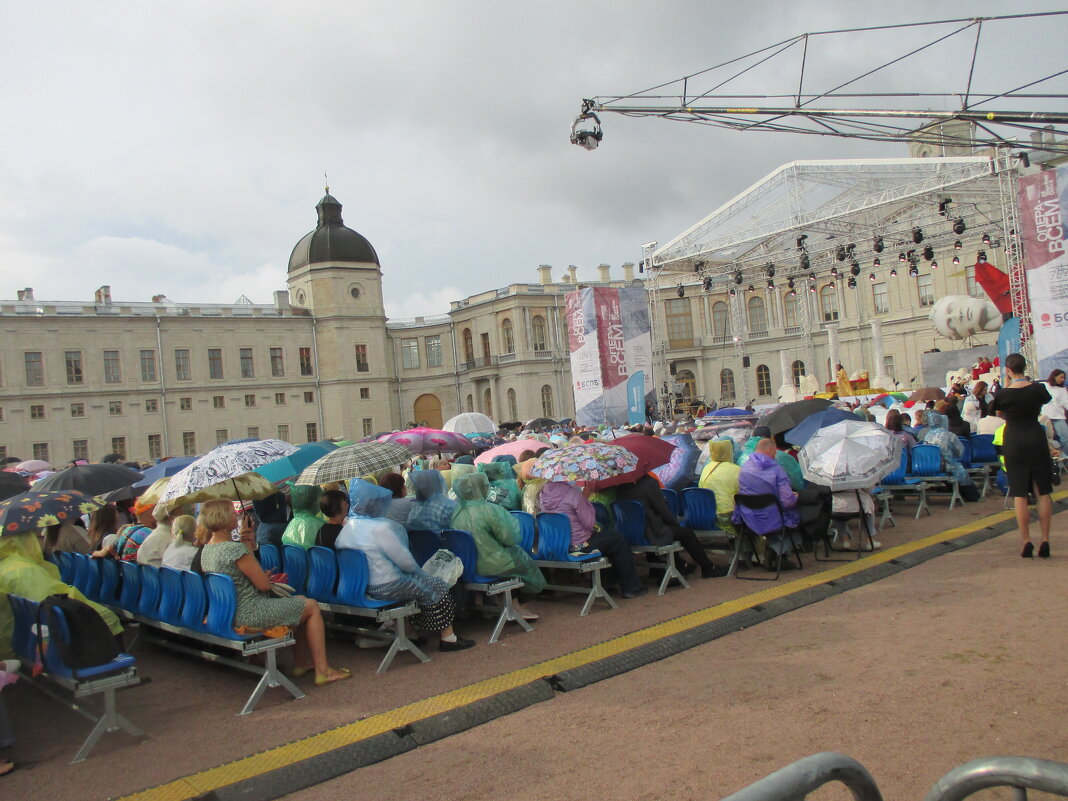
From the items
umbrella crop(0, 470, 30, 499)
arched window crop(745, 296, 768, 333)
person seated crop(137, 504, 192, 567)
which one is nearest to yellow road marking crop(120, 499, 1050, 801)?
person seated crop(137, 504, 192, 567)

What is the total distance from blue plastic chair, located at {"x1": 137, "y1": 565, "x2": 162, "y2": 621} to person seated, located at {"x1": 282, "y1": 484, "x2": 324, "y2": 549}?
0.95 metres

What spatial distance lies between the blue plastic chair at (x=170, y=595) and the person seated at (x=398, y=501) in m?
1.58

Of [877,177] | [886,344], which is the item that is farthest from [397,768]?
[886,344]

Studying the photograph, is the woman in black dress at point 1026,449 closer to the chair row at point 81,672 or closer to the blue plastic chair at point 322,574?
the blue plastic chair at point 322,574

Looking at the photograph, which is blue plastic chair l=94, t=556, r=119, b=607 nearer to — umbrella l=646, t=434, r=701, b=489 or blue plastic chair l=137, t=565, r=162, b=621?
blue plastic chair l=137, t=565, r=162, b=621

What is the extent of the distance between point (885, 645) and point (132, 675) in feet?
14.3

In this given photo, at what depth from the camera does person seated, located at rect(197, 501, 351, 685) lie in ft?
15.8

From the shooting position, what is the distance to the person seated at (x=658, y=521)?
274 inches

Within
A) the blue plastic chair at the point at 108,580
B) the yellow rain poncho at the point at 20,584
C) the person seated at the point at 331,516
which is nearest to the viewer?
the yellow rain poncho at the point at 20,584

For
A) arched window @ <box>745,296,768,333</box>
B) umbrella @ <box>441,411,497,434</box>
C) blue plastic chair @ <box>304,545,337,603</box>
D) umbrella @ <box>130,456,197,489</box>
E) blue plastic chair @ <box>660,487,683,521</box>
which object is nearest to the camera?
blue plastic chair @ <box>304,545,337,603</box>

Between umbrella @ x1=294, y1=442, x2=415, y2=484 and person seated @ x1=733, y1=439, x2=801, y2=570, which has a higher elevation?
umbrella @ x1=294, y1=442, x2=415, y2=484

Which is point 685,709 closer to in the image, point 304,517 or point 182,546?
point 304,517

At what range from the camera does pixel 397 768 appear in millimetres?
3709

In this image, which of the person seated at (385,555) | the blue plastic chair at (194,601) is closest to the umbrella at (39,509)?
the blue plastic chair at (194,601)
